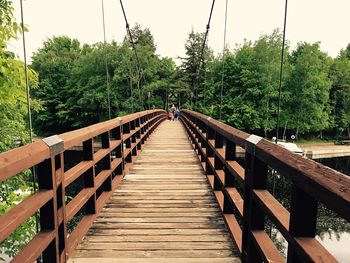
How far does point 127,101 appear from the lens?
37438 millimetres

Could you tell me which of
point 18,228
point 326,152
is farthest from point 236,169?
point 326,152

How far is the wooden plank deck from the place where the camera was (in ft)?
8.80

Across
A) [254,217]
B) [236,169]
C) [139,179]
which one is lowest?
[139,179]

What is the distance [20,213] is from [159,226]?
1.86m

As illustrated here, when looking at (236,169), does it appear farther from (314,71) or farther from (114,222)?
(314,71)

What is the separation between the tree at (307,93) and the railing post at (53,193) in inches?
1492

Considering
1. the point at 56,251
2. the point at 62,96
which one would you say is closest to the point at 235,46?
the point at 62,96

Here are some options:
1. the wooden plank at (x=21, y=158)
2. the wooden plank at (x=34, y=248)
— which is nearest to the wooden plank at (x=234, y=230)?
the wooden plank at (x=34, y=248)

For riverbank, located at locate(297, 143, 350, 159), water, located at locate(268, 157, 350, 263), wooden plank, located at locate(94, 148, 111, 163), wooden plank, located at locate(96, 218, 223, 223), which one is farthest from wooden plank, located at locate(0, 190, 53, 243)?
riverbank, located at locate(297, 143, 350, 159)

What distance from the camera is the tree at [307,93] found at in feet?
122

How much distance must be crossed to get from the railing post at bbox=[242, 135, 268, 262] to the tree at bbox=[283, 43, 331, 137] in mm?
37277

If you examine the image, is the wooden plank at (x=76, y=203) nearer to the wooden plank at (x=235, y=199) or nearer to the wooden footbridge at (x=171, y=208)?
the wooden footbridge at (x=171, y=208)

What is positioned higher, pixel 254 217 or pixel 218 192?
pixel 254 217

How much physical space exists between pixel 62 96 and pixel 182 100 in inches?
774
